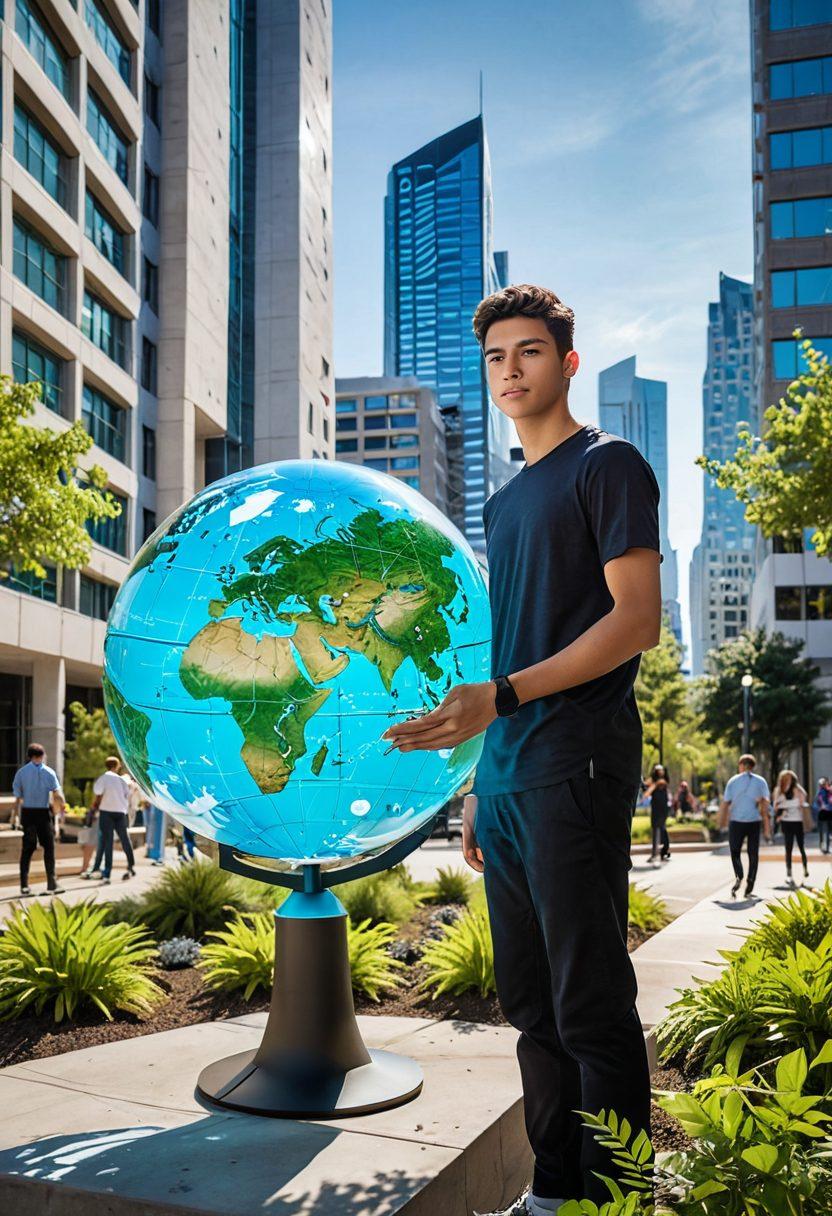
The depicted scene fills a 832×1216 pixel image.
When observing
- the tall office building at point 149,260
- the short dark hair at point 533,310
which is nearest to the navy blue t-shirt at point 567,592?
the short dark hair at point 533,310

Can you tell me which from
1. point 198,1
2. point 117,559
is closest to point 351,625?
point 117,559

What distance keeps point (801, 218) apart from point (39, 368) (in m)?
34.8

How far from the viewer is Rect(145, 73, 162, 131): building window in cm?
3912

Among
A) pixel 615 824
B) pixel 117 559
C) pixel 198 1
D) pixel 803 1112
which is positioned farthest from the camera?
pixel 198 1

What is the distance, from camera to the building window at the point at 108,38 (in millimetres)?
32531

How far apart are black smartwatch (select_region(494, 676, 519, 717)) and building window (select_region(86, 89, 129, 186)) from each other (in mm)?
34907

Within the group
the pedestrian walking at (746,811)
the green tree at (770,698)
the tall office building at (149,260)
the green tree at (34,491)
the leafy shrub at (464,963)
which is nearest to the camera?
the leafy shrub at (464,963)

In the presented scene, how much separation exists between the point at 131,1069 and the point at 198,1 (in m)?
45.5

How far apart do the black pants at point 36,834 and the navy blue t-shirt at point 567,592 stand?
1164cm

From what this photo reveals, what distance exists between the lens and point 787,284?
156 feet

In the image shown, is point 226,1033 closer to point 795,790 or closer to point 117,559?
point 795,790

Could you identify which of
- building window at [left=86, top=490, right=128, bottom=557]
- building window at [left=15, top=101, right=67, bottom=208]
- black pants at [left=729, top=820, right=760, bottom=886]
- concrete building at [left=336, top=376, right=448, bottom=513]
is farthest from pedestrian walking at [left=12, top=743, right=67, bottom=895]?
concrete building at [left=336, top=376, right=448, bottom=513]

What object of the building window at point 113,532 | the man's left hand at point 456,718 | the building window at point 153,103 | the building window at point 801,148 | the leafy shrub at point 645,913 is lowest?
the leafy shrub at point 645,913

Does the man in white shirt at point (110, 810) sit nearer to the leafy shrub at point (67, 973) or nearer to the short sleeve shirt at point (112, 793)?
the short sleeve shirt at point (112, 793)
